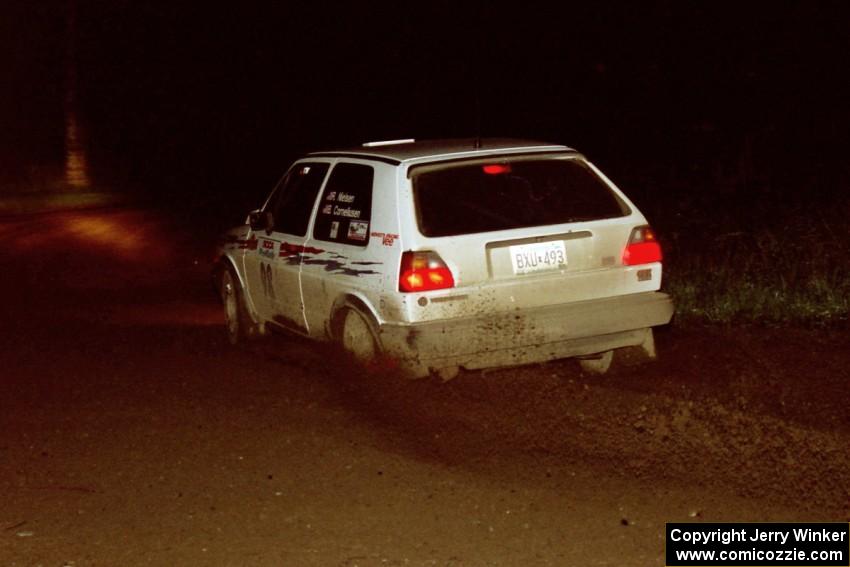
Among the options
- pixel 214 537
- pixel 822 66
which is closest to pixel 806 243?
pixel 214 537

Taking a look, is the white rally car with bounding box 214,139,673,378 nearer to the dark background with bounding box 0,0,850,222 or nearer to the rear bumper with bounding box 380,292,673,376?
the rear bumper with bounding box 380,292,673,376

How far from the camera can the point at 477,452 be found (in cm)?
643

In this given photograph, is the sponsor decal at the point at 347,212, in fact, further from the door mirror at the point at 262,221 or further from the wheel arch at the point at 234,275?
the wheel arch at the point at 234,275

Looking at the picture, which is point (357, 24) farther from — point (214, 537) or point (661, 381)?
point (214, 537)

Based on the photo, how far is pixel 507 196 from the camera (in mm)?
7418

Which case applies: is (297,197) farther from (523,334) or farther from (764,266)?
(764,266)

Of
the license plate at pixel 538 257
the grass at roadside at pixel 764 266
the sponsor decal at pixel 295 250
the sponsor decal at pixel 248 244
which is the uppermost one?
the license plate at pixel 538 257

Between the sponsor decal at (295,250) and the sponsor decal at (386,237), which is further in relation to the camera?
the sponsor decal at (295,250)

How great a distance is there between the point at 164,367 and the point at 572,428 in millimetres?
3532

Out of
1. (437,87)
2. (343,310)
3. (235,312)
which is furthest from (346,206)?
(437,87)

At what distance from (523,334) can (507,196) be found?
0.88 m

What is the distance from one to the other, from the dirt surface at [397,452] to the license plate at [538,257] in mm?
821

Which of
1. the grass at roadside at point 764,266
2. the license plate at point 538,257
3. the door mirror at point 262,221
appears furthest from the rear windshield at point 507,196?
the grass at roadside at point 764,266

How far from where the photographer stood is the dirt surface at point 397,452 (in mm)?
5156
